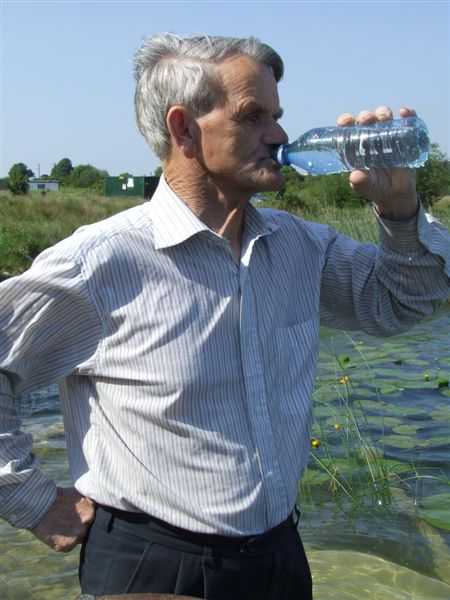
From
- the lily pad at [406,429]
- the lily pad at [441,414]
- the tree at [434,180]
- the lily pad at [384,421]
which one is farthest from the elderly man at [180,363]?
the tree at [434,180]

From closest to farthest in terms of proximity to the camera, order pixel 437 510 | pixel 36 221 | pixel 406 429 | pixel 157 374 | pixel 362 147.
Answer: pixel 157 374 < pixel 362 147 < pixel 437 510 < pixel 406 429 < pixel 36 221

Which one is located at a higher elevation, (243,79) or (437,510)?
(243,79)

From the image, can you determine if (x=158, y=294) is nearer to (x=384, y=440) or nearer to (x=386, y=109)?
(x=386, y=109)

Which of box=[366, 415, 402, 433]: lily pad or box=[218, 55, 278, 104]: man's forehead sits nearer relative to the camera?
box=[218, 55, 278, 104]: man's forehead

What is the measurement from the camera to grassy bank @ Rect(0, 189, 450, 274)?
46.1 feet

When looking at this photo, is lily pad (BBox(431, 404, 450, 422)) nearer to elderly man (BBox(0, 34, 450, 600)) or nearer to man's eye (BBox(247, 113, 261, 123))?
elderly man (BBox(0, 34, 450, 600))

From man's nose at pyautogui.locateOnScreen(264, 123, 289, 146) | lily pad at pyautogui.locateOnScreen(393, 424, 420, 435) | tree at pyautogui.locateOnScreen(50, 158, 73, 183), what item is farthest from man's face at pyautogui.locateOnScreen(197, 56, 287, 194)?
tree at pyautogui.locateOnScreen(50, 158, 73, 183)

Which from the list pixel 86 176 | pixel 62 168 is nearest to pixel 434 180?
pixel 86 176

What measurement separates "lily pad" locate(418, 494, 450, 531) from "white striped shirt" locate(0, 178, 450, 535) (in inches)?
131

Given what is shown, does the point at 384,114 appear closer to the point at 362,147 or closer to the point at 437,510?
the point at 362,147

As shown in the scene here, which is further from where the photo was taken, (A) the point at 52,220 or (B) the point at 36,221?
(A) the point at 52,220

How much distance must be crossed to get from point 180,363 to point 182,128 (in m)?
0.57

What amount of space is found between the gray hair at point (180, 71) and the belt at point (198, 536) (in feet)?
2.86

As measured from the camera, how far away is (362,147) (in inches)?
98.6
